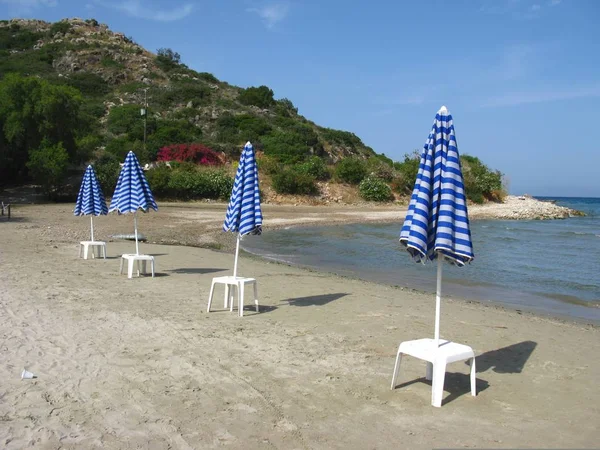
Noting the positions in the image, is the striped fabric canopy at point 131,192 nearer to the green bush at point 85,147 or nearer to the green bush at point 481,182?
the green bush at point 85,147

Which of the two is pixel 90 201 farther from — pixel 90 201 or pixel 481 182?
pixel 481 182

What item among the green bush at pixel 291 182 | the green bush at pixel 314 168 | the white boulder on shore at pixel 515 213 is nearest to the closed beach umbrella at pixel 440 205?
the white boulder on shore at pixel 515 213

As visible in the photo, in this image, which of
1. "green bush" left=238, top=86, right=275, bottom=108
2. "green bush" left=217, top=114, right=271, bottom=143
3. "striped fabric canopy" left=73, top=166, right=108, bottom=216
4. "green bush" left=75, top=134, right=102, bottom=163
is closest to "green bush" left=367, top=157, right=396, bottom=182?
"green bush" left=217, top=114, right=271, bottom=143

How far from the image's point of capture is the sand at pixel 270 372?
4055 mm

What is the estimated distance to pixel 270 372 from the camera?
17.8 ft

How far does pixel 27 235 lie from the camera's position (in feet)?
56.1

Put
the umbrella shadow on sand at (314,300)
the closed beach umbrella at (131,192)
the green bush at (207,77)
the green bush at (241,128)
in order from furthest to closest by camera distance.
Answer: the green bush at (207,77), the green bush at (241,128), the closed beach umbrella at (131,192), the umbrella shadow on sand at (314,300)

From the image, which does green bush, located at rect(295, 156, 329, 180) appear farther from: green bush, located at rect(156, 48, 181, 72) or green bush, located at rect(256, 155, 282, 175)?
green bush, located at rect(156, 48, 181, 72)

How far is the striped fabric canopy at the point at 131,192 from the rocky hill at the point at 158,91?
35931mm

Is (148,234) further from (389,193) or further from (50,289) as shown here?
(389,193)

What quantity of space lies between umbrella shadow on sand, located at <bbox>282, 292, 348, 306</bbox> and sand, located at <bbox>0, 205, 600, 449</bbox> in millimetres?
29

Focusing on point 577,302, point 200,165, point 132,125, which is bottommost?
point 577,302

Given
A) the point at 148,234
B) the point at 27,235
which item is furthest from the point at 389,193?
the point at 27,235

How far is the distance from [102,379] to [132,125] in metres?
50.8
